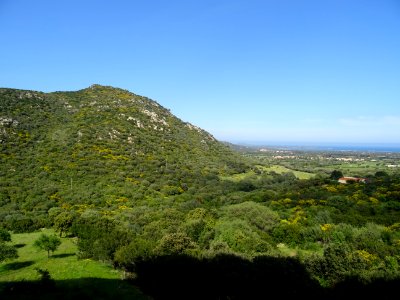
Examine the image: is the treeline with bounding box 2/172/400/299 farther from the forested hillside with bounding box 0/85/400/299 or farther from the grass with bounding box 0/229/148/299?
the grass with bounding box 0/229/148/299

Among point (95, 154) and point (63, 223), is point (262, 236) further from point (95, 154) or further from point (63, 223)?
point (95, 154)

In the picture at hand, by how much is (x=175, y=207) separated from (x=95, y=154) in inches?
1117

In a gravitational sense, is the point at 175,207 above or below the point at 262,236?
above

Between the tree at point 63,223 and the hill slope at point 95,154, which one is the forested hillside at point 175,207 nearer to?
the tree at point 63,223

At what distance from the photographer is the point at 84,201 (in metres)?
60.4

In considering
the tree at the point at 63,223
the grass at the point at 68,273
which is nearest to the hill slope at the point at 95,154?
the tree at the point at 63,223

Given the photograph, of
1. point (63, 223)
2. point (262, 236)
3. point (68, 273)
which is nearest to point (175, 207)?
point (63, 223)

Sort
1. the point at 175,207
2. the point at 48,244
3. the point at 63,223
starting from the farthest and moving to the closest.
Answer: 1. the point at 175,207
2. the point at 63,223
3. the point at 48,244

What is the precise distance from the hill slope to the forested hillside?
0.32 m

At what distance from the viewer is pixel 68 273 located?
29.8 metres

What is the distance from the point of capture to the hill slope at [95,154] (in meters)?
62.9

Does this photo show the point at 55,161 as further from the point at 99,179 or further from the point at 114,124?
the point at 114,124

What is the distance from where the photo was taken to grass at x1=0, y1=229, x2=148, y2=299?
2503 cm

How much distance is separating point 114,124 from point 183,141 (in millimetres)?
23290
